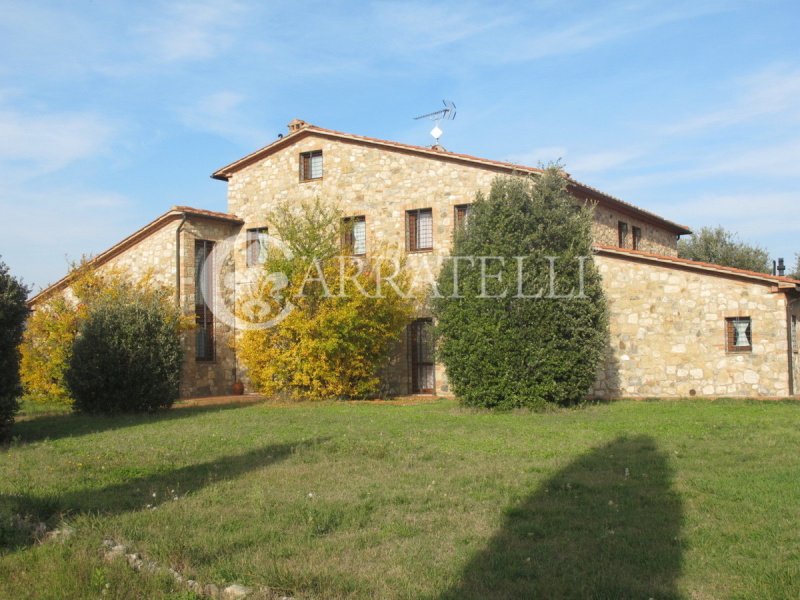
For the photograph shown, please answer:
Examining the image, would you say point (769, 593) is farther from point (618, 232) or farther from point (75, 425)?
point (618, 232)

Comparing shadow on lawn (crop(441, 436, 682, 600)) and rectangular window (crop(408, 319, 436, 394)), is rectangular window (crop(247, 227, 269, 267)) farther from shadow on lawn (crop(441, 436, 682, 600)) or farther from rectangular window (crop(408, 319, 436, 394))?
shadow on lawn (crop(441, 436, 682, 600))

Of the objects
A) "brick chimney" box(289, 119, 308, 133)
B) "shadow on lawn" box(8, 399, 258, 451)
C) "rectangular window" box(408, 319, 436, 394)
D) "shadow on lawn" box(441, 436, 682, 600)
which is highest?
"brick chimney" box(289, 119, 308, 133)

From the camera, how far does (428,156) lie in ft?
66.1

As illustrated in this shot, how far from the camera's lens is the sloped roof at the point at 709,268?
15984mm

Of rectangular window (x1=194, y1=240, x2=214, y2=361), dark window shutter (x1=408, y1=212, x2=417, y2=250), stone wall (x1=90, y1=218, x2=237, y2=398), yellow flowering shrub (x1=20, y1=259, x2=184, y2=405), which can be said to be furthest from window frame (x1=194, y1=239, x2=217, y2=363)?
dark window shutter (x1=408, y1=212, x2=417, y2=250)

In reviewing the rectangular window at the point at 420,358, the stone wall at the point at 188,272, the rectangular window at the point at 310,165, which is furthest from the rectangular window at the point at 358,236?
the stone wall at the point at 188,272

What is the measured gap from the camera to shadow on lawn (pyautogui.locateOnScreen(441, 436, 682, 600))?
4.82m

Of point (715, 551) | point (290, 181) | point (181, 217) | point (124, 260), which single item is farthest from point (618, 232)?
point (715, 551)

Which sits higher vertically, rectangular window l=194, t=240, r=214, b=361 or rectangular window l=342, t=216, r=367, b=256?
rectangular window l=342, t=216, r=367, b=256

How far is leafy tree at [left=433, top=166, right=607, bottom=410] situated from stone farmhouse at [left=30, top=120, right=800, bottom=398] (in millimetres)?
1964

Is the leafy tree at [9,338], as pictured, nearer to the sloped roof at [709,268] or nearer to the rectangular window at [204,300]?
the rectangular window at [204,300]

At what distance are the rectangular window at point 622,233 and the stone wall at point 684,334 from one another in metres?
4.41

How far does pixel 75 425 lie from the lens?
13.7m

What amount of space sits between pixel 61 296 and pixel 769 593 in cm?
1764
